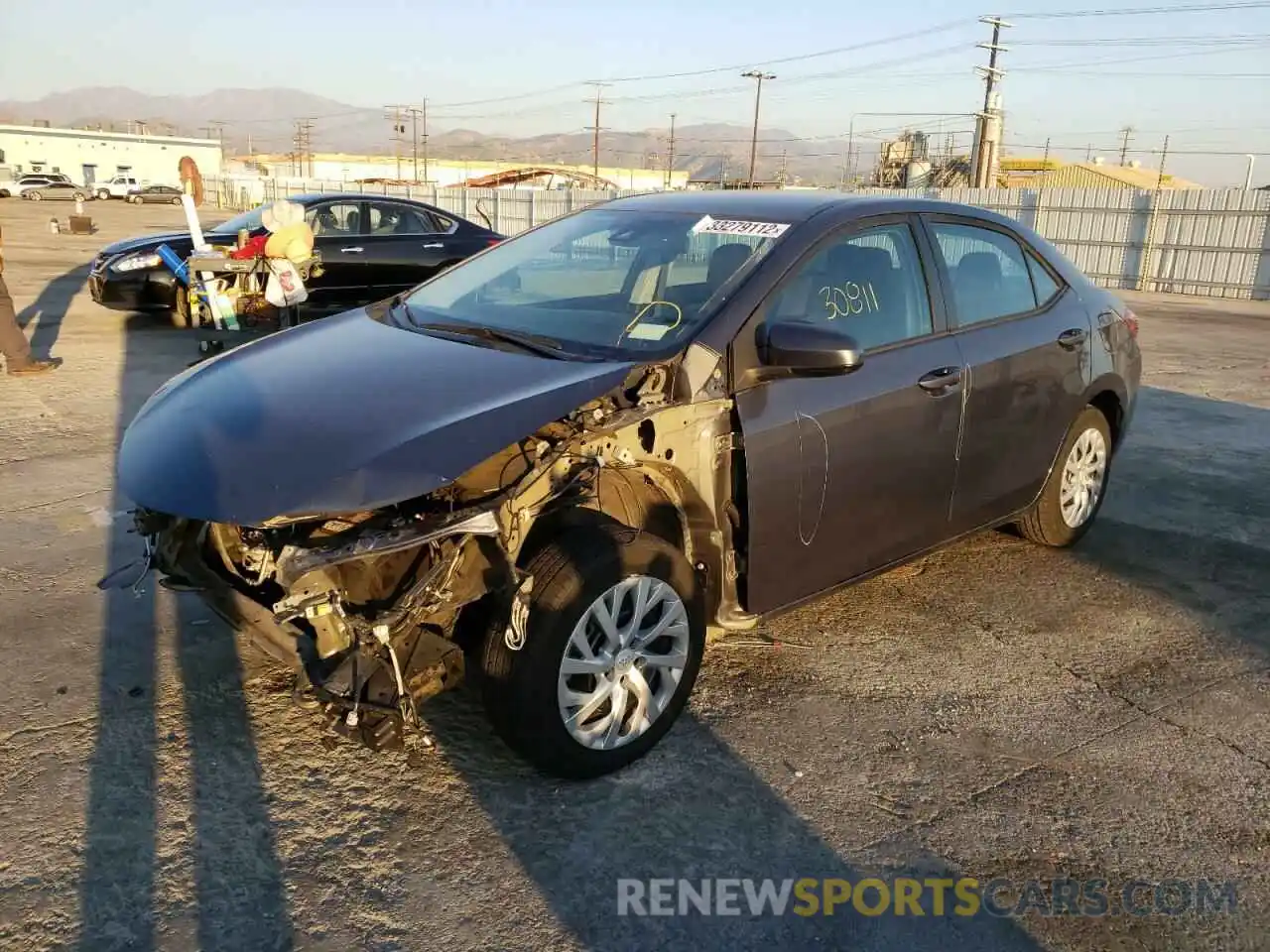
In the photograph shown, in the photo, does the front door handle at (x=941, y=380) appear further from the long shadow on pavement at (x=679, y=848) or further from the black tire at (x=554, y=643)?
the long shadow on pavement at (x=679, y=848)

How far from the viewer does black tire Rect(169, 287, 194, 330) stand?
11.1 m

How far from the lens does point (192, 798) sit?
9.22 feet

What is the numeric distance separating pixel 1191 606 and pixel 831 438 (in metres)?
2.16

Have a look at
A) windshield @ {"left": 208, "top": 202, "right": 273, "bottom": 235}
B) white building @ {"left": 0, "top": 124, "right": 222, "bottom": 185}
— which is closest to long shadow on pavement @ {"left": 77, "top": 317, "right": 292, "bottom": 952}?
windshield @ {"left": 208, "top": 202, "right": 273, "bottom": 235}

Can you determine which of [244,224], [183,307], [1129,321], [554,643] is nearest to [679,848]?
[554,643]

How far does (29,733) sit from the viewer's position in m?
3.10

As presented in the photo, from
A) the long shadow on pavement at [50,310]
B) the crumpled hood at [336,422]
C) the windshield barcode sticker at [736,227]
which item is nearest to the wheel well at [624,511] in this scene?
the crumpled hood at [336,422]

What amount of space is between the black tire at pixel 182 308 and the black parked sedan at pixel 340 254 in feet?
0.07

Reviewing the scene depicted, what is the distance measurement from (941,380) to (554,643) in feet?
6.29

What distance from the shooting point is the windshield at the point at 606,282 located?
3.35 metres

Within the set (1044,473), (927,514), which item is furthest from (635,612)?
(1044,473)

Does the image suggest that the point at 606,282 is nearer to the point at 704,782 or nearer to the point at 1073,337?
the point at 704,782

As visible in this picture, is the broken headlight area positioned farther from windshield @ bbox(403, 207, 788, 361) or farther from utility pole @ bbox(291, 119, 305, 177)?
utility pole @ bbox(291, 119, 305, 177)

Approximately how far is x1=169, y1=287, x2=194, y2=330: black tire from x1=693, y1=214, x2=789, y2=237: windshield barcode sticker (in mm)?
8742
